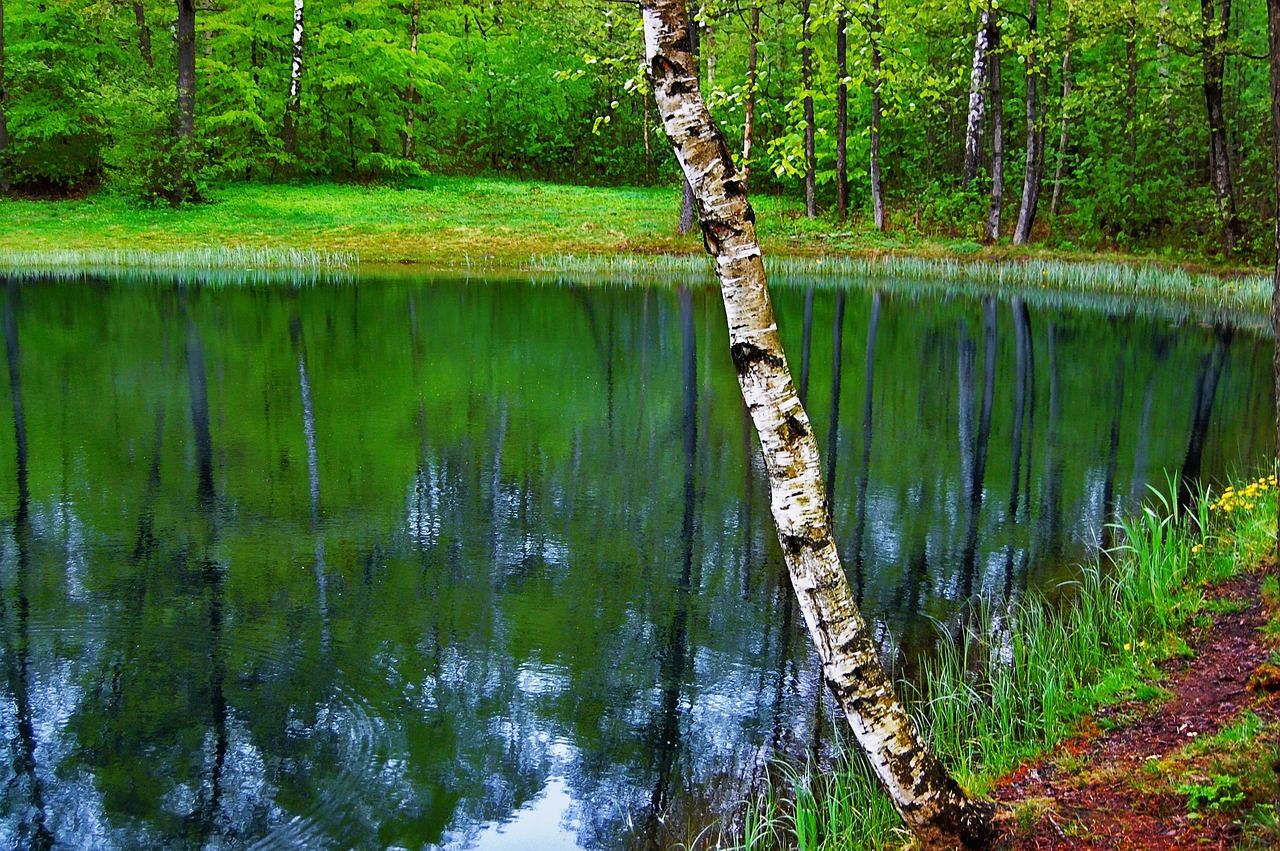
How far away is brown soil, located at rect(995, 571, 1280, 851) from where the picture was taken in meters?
3.83

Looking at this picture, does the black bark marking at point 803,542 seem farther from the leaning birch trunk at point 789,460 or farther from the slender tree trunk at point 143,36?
the slender tree trunk at point 143,36

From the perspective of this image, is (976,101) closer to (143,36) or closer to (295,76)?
(295,76)

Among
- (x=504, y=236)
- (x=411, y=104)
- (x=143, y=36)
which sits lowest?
(x=504, y=236)

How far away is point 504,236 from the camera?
1318 inches

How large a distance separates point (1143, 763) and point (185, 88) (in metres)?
37.6

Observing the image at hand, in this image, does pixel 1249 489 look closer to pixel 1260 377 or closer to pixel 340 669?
pixel 340 669

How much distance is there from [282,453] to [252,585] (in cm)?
403

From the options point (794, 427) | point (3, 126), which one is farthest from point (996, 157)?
point (3, 126)

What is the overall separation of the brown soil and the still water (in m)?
1.28

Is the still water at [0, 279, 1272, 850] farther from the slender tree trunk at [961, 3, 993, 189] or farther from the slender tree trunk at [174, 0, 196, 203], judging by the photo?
the slender tree trunk at [174, 0, 196, 203]

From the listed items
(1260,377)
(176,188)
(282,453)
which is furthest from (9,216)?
→ (1260,377)

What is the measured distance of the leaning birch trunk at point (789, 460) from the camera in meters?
3.52

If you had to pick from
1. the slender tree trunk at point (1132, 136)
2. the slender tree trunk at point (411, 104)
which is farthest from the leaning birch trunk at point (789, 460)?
the slender tree trunk at point (411, 104)

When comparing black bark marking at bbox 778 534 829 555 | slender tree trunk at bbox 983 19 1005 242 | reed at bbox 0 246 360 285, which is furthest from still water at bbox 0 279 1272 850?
slender tree trunk at bbox 983 19 1005 242
